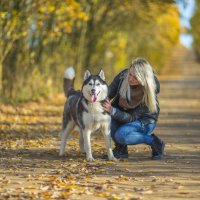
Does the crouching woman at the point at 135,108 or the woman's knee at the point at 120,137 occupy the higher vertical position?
the crouching woman at the point at 135,108

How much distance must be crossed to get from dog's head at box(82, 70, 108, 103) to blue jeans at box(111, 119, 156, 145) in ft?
2.68

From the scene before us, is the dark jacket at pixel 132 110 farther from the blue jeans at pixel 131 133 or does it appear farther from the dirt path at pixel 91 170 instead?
the dirt path at pixel 91 170

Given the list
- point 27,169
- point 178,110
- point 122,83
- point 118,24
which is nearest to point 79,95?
point 122,83

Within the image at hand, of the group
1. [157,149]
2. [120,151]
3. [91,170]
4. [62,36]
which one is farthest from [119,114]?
[62,36]

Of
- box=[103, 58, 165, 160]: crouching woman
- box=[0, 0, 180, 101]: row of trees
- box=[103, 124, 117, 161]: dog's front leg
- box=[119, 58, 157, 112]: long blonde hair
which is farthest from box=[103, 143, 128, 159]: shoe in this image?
box=[0, 0, 180, 101]: row of trees

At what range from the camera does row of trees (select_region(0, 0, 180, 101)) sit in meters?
20.0

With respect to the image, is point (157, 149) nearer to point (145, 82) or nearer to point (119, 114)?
point (119, 114)

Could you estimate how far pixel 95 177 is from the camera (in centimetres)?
890

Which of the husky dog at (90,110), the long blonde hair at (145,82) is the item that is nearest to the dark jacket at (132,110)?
Answer: the long blonde hair at (145,82)

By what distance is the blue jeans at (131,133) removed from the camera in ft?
34.7

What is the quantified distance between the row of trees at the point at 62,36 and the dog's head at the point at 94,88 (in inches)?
274

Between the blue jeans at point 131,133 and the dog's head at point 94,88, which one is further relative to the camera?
the blue jeans at point 131,133

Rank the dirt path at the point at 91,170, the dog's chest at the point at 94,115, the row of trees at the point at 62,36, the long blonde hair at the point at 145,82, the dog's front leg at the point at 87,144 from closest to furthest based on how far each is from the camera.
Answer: the dirt path at the point at 91,170 → the dog's chest at the point at 94,115 → the dog's front leg at the point at 87,144 → the long blonde hair at the point at 145,82 → the row of trees at the point at 62,36

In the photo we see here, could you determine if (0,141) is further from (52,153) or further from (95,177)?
(95,177)
